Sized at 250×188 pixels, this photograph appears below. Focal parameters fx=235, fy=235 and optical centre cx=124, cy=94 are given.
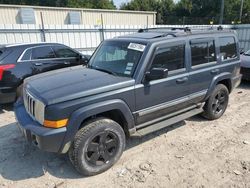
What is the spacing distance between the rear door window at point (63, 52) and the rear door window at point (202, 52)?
395cm

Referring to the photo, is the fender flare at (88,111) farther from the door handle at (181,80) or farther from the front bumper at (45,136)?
the door handle at (181,80)

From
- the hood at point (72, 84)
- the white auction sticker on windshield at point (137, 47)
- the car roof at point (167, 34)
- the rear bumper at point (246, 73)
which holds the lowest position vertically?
the rear bumper at point (246, 73)

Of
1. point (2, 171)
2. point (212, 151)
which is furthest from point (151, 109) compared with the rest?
point (2, 171)

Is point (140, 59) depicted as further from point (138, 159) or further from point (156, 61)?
point (138, 159)

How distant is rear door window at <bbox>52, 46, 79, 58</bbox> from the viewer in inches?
262

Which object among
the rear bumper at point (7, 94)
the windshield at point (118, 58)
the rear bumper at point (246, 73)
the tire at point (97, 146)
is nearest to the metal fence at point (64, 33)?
the rear bumper at point (246, 73)

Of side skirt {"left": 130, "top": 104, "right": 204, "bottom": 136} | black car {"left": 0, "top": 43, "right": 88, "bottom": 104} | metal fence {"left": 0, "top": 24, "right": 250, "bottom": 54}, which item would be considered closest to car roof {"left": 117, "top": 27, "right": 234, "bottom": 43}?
side skirt {"left": 130, "top": 104, "right": 204, "bottom": 136}

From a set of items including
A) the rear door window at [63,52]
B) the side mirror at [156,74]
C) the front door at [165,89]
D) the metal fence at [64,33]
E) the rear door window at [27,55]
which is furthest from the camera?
the metal fence at [64,33]

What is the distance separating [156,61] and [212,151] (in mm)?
1750

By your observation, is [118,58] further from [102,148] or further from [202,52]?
[202,52]

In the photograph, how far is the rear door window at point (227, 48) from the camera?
15.9 feet

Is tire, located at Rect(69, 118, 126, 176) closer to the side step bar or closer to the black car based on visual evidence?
the side step bar

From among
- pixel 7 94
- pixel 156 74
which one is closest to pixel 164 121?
pixel 156 74

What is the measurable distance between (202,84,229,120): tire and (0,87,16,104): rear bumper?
444 centimetres
